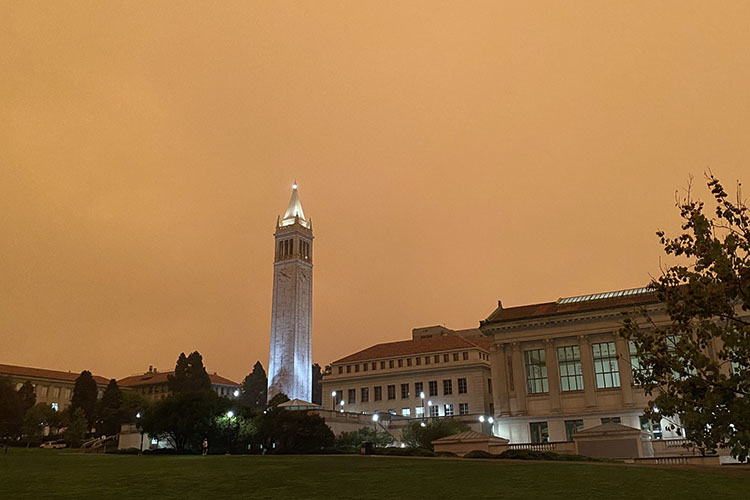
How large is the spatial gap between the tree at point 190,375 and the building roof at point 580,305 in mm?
59160

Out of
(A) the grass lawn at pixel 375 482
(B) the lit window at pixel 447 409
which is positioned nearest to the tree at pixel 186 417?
(A) the grass lawn at pixel 375 482

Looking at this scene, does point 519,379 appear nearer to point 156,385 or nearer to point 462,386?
point 462,386

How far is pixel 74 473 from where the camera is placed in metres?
29.6

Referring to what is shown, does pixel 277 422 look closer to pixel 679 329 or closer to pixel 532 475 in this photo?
pixel 532 475

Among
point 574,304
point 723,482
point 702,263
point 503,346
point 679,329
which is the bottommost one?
point 723,482

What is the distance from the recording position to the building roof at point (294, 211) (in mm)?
125125

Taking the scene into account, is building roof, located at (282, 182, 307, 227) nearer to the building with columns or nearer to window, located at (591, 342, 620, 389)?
the building with columns

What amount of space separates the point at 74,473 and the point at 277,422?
26.6 metres

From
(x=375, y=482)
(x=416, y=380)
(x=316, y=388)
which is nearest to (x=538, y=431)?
(x=416, y=380)

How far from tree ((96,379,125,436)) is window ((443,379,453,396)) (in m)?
54.3

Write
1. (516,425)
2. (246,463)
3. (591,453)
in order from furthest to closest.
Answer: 1. (516,425)
2. (591,453)
3. (246,463)

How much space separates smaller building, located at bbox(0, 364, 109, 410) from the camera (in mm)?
131000

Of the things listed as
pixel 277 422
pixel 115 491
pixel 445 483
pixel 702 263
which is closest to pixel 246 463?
pixel 115 491

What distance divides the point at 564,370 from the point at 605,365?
4298mm
